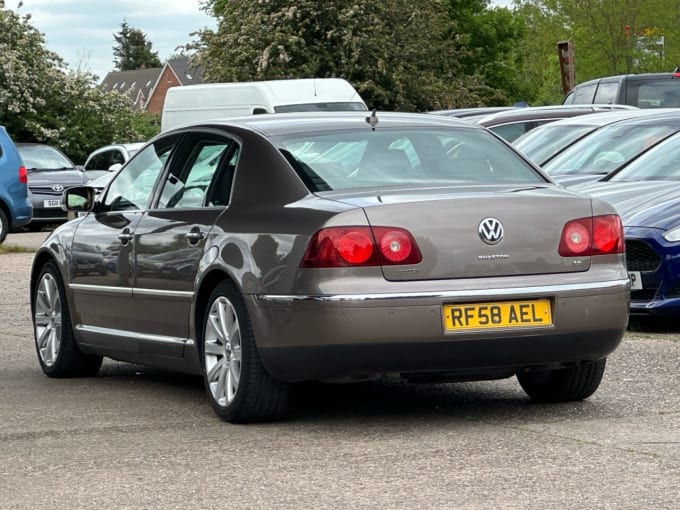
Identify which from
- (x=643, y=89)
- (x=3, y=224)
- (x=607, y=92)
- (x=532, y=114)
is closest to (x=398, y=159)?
(x=532, y=114)

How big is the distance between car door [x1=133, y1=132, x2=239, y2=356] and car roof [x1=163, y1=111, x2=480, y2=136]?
0.15 metres

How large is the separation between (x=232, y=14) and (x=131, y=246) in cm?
4558

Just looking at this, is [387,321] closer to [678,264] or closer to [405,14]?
[678,264]

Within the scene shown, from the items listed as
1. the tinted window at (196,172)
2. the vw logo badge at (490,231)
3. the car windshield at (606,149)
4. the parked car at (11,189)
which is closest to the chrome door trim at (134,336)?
the tinted window at (196,172)

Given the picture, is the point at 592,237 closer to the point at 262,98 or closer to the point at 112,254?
the point at 112,254

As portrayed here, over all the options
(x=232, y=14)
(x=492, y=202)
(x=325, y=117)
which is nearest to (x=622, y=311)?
(x=492, y=202)

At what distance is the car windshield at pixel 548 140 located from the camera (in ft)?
49.6

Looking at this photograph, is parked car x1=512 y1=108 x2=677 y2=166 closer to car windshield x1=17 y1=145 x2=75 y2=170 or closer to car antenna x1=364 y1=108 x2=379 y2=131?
car antenna x1=364 y1=108 x2=379 y2=131

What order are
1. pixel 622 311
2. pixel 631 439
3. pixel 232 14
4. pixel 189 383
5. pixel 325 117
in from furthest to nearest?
pixel 232 14 → pixel 189 383 → pixel 325 117 → pixel 622 311 → pixel 631 439

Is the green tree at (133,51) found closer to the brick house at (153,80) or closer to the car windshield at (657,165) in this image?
the brick house at (153,80)

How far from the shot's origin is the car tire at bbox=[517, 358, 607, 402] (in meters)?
7.64

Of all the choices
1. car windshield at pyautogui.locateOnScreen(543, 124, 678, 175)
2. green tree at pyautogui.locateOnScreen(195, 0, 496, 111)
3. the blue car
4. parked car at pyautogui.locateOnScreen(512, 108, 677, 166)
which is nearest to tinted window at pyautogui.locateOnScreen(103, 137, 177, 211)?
the blue car

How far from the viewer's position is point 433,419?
727 cm

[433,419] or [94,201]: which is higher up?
[94,201]
